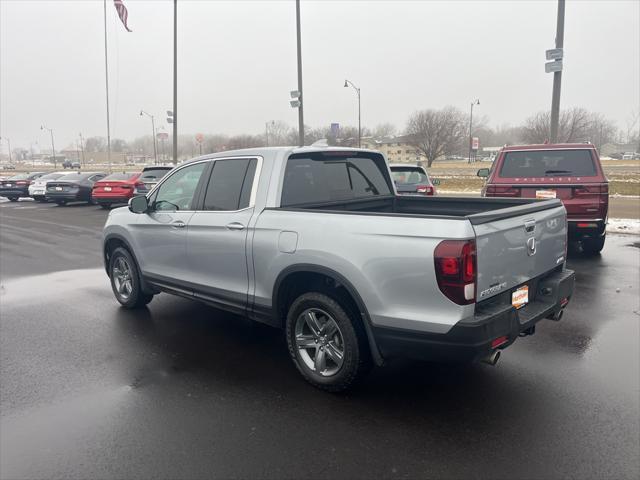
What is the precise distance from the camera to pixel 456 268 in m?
2.98

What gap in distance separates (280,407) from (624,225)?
38.0 feet

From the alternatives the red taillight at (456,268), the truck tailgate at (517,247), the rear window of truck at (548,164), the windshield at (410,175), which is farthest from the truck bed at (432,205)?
the windshield at (410,175)

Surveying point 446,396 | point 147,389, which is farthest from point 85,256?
point 446,396

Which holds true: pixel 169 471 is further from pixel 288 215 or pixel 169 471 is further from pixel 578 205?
pixel 578 205

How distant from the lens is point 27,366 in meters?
4.44

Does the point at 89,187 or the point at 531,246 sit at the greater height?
the point at 89,187

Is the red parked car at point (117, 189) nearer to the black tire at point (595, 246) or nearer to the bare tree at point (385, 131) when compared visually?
the black tire at point (595, 246)

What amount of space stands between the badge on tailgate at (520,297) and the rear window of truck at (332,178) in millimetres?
1823

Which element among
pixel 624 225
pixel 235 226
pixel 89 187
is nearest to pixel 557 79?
pixel 624 225

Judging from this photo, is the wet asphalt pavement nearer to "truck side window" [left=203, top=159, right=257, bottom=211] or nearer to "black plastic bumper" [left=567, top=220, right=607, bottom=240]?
"truck side window" [left=203, top=159, right=257, bottom=211]

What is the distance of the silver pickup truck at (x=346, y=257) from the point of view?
3086 mm

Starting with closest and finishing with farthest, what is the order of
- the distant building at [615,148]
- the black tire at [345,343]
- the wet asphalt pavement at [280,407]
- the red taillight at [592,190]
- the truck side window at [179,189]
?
the wet asphalt pavement at [280,407] → the black tire at [345,343] → the truck side window at [179,189] → the red taillight at [592,190] → the distant building at [615,148]

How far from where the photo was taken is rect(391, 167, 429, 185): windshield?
447 inches

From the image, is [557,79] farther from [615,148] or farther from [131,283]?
[615,148]
